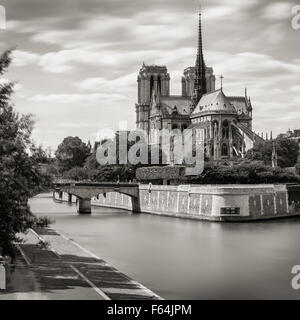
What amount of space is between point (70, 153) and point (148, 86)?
24402 mm

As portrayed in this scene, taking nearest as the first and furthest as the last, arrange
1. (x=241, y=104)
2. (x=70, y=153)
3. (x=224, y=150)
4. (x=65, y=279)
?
1. (x=65, y=279)
2. (x=224, y=150)
3. (x=70, y=153)
4. (x=241, y=104)

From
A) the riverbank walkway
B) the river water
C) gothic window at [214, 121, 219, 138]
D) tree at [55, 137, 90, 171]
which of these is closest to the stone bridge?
the river water

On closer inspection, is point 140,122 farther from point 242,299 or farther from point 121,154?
point 242,299

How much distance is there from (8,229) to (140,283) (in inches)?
263

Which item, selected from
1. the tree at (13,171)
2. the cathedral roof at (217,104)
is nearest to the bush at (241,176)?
the cathedral roof at (217,104)

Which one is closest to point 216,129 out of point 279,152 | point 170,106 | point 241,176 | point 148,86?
point 279,152

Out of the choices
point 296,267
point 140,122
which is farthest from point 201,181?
point 140,122

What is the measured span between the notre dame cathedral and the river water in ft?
147

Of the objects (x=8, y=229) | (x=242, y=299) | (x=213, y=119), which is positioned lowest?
(x=242, y=299)

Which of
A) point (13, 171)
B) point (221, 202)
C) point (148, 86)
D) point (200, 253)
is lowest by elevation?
point (200, 253)

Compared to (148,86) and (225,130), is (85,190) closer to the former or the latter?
(225,130)

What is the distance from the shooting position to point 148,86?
123m

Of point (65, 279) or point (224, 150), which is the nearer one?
point (65, 279)
